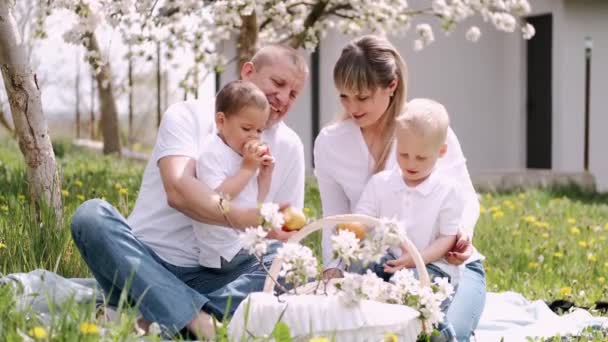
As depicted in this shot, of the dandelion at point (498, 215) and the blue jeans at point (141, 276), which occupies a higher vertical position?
the blue jeans at point (141, 276)

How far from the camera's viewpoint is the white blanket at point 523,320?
4441 mm

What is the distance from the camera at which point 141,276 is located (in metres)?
3.82

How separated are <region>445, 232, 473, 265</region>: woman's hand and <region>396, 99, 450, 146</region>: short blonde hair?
1.23 feet

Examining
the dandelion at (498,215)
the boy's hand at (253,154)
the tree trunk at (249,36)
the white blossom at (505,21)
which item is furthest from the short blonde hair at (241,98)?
the white blossom at (505,21)

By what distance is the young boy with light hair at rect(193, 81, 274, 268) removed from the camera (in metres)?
3.79

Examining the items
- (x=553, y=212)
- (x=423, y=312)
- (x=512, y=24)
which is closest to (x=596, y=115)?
(x=512, y=24)

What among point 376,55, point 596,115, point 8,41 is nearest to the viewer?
point 376,55

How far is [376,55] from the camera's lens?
4137 mm

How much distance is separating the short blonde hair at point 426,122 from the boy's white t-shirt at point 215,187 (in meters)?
0.61

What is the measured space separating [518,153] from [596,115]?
1103 millimetres

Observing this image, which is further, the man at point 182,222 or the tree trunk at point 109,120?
the tree trunk at point 109,120

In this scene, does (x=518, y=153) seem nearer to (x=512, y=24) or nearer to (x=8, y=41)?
(x=512, y=24)

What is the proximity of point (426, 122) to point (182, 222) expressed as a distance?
1022mm

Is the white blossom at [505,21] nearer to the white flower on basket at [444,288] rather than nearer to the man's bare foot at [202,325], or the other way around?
the man's bare foot at [202,325]
